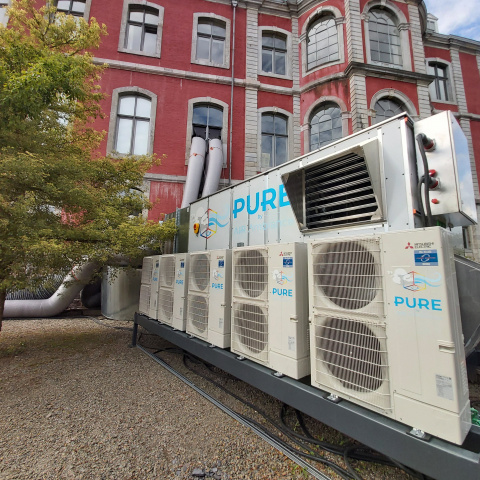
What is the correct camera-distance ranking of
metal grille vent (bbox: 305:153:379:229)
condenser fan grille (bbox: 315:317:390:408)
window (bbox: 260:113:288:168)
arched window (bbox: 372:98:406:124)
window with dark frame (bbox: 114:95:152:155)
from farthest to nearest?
window (bbox: 260:113:288:168) → window with dark frame (bbox: 114:95:152:155) → arched window (bbox: 372:98:406:124) → metal grille vent (bbox: 305:153:379:229) → condenser fan grille (bbox: 315:317:390:408)

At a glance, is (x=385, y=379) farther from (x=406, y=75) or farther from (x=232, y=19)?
(x=232, y=19)

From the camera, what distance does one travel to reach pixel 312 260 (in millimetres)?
2434

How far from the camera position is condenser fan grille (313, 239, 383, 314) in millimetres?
2043

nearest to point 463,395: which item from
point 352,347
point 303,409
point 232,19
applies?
point 352,347

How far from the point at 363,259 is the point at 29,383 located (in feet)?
15.9

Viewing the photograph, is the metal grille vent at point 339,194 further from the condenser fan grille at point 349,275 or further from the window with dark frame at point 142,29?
the window with dark frame at point 142,29

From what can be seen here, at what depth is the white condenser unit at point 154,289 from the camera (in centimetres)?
512

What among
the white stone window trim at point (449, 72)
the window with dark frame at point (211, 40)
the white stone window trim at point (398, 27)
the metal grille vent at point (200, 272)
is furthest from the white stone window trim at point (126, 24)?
the white stone window trim at point (449, 72)

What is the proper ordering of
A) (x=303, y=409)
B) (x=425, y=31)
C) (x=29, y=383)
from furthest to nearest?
(x=425, y=31), (x=29, y=383), (x=303, y=409)

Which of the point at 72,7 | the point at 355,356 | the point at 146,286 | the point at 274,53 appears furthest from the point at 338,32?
the point at 355,356

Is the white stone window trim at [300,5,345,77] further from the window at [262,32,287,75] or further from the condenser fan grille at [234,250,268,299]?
the condenser fan grille at [234,250,268,299]

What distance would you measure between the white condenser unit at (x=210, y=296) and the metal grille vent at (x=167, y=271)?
0.70 meters

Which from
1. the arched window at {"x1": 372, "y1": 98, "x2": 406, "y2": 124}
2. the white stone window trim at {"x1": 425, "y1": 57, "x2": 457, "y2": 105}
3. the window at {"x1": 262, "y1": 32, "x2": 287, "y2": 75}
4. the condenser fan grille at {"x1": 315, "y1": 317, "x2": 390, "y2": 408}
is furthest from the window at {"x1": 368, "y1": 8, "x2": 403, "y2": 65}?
the condenser fan grille at {"x1": 315, "y1": 317, "x2": 390, "y2": 408}

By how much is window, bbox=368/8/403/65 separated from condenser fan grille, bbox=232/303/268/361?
42.4ft
